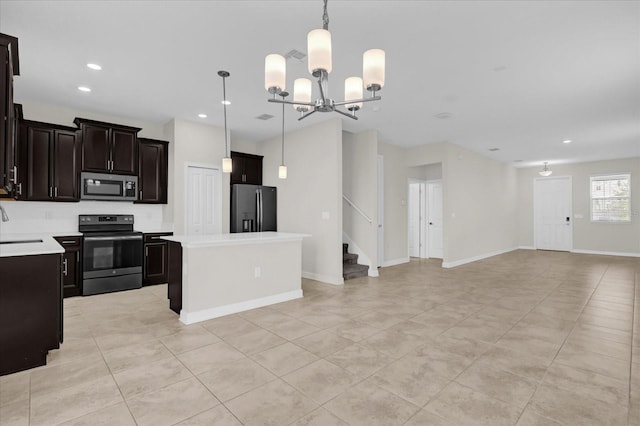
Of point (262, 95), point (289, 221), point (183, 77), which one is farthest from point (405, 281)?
point (183, 77)

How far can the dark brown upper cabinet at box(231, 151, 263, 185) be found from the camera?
21.7 ft

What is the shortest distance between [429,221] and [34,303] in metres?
8.18

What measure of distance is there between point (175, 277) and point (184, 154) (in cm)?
251

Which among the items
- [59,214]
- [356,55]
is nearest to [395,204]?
[356,55]

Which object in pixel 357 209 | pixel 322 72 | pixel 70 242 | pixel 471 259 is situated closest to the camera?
pixel 322 72

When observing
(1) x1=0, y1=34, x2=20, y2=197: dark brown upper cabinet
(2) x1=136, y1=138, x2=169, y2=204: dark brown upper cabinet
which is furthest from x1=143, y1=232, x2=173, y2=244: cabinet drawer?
(1) x1=0, y1=34, x2=20, y2=197: dark brown upper cabinet

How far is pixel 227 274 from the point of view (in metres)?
3.87

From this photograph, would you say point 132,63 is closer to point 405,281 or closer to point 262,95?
point 262,95

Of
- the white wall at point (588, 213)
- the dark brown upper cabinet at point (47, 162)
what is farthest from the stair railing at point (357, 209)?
the white wall at point (588, 213)

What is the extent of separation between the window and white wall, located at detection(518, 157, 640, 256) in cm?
12

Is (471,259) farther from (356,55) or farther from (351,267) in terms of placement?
(356,55)

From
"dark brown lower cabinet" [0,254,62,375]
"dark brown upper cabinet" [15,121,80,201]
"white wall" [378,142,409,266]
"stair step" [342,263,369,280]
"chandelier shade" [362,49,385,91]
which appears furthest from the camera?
"white wall" [378,142,409,266]

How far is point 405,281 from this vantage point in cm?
570

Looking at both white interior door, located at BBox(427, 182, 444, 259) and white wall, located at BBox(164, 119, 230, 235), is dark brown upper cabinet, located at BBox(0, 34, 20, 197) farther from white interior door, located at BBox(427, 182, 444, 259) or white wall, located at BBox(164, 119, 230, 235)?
white interior door, located at BBox(427, 182, 444, 259)
